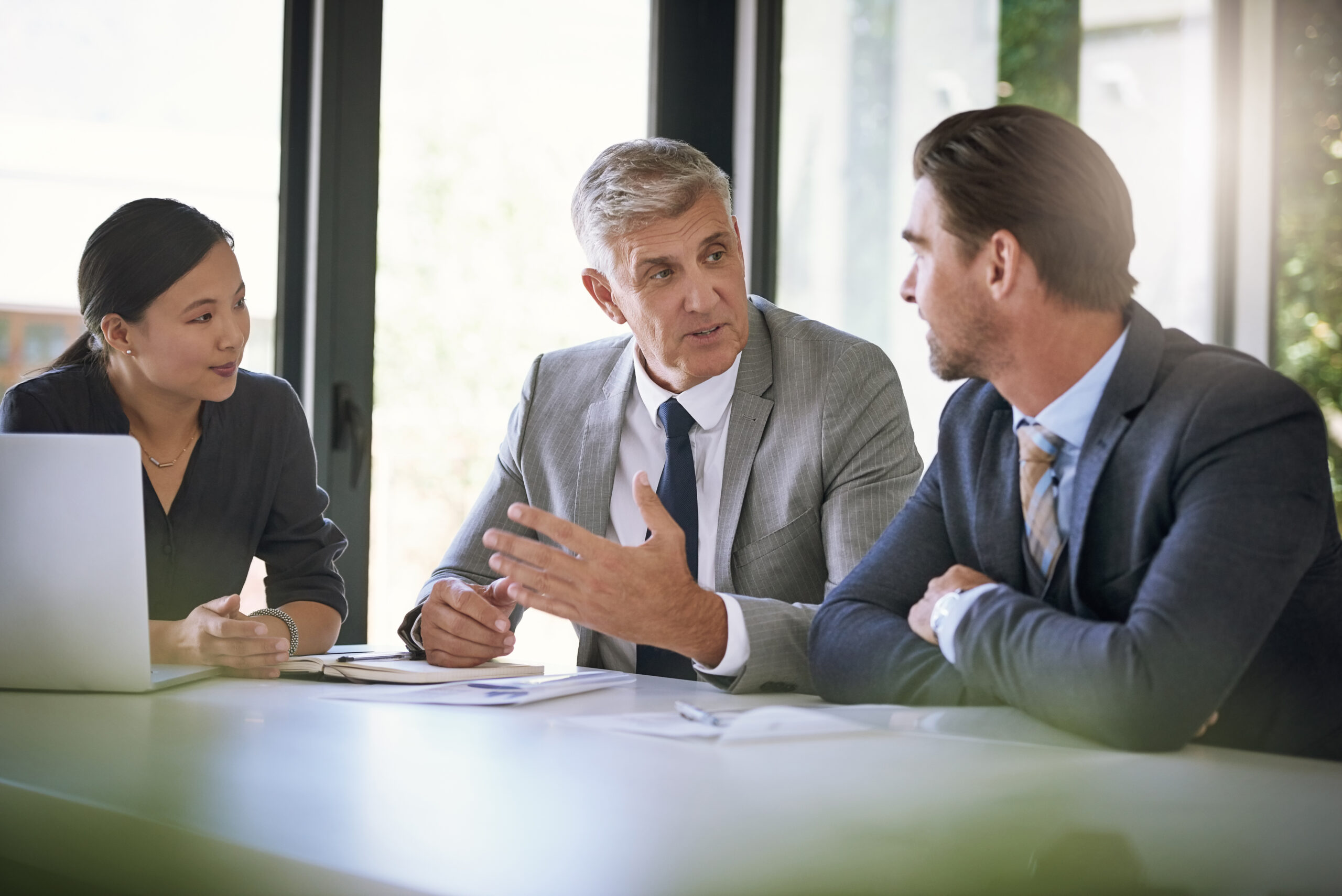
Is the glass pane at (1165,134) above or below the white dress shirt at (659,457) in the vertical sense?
above

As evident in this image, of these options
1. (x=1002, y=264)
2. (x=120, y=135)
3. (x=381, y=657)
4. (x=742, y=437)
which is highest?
(x=120, y=135)

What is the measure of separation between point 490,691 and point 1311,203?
10.6 feet

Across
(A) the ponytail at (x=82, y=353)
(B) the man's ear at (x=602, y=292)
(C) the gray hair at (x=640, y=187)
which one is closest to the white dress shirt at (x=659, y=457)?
(B) the man's ear at (x=602, y=292)

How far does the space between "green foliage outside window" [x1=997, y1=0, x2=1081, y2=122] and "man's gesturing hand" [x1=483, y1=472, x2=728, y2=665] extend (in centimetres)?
283

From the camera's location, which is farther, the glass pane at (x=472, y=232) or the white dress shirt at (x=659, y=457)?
the glass pane at (x=472, y=232)

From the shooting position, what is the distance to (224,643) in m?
1.67

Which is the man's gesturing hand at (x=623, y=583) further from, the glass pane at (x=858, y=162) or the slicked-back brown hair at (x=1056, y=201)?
the glass pane at (x=858, y=162)

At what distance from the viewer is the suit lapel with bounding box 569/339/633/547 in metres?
2.12

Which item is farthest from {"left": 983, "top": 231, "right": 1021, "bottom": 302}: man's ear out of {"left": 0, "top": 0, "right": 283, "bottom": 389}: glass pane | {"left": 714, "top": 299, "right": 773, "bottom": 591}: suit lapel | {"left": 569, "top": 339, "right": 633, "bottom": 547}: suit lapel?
{"left": 0, "top": 0, "right": 283, "bottom": 389}: glass pane

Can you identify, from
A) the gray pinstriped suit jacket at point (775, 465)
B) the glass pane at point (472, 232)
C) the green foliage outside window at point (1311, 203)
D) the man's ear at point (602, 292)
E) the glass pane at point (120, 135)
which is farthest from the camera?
the green foliage outside window at point (1311, 203)

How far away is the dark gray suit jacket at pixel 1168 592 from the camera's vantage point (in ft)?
3.85

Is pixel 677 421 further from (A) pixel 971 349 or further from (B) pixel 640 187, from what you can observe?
(A) pixel 971 349

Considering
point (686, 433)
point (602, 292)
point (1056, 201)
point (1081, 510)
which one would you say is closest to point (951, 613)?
point (1081, 510)

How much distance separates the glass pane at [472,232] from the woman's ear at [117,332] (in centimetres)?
105
